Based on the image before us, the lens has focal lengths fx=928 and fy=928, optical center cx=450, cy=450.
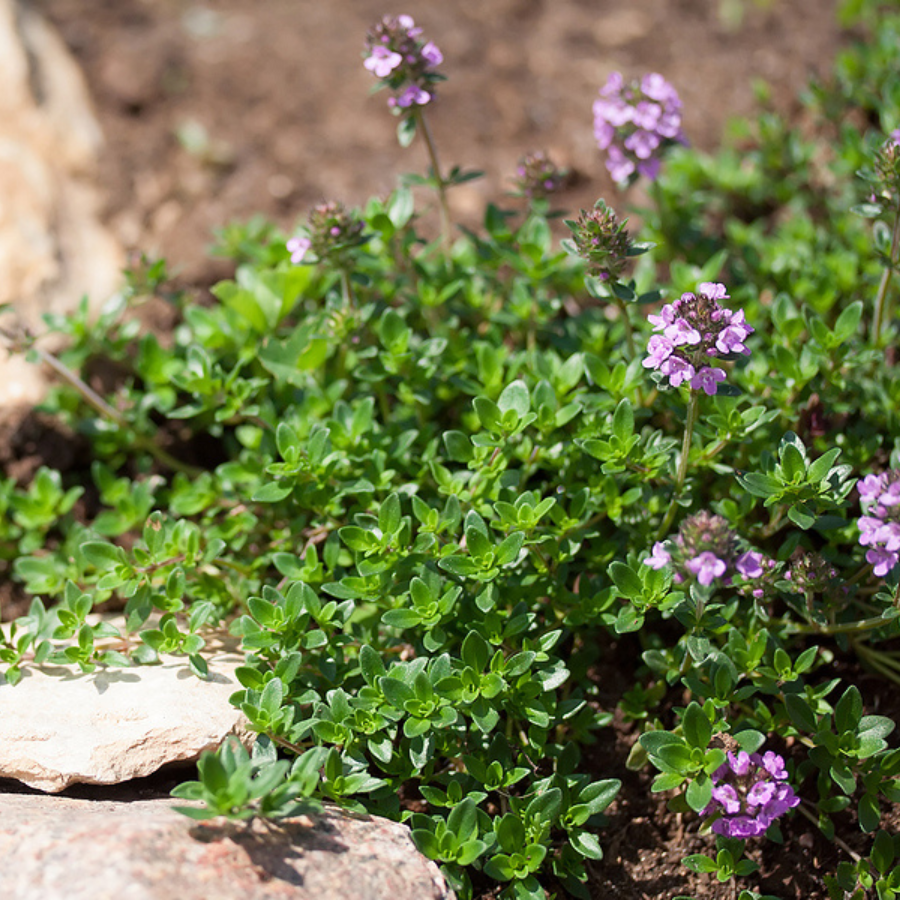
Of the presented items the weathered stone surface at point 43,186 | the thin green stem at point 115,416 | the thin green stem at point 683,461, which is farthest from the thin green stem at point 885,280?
the weathered stone surface at point 43,186

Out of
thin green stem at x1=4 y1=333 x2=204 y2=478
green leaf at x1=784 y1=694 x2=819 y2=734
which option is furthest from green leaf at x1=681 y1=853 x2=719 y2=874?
thin green stem at x1=4 y1=333 x2=204 y2=478

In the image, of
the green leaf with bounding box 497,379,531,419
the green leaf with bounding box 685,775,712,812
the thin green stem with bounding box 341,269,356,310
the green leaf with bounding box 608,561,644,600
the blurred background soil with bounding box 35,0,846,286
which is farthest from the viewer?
the blurred background soil with bounding box 35,0,846,286

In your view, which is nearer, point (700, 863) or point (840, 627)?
point (700, 863)

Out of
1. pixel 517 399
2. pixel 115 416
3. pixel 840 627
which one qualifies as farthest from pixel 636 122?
pixel 115 416

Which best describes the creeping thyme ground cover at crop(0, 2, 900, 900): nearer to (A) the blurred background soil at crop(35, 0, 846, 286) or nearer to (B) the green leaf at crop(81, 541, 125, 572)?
(B) the green leaf at crop(81, 541, 125, 572)

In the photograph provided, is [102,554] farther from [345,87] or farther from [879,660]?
[345,87]
